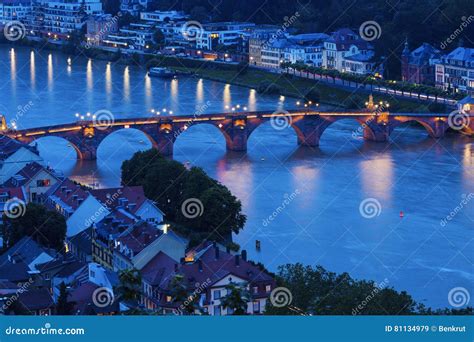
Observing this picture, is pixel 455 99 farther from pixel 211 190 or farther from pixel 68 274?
pixel 68 274

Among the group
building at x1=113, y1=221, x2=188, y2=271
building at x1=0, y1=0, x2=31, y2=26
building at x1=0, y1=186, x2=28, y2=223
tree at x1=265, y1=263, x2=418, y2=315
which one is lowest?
building at x1=0, y1=0, x2=31, y2=26

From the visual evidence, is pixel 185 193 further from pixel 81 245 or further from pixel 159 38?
pixel 159 38

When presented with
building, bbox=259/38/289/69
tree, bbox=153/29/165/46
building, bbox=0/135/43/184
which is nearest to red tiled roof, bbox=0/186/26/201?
building, bbox=0/135/43/184

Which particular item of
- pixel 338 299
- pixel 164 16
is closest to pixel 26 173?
pixel 338 299

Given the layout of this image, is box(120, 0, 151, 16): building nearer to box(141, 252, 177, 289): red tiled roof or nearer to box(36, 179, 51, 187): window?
box(36, 179, 51, 187): window

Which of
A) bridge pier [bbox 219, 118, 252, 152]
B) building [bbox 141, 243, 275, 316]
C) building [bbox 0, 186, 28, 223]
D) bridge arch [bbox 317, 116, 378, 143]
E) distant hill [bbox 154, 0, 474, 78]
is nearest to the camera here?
building [bbox 141, 243, 275, 316]
